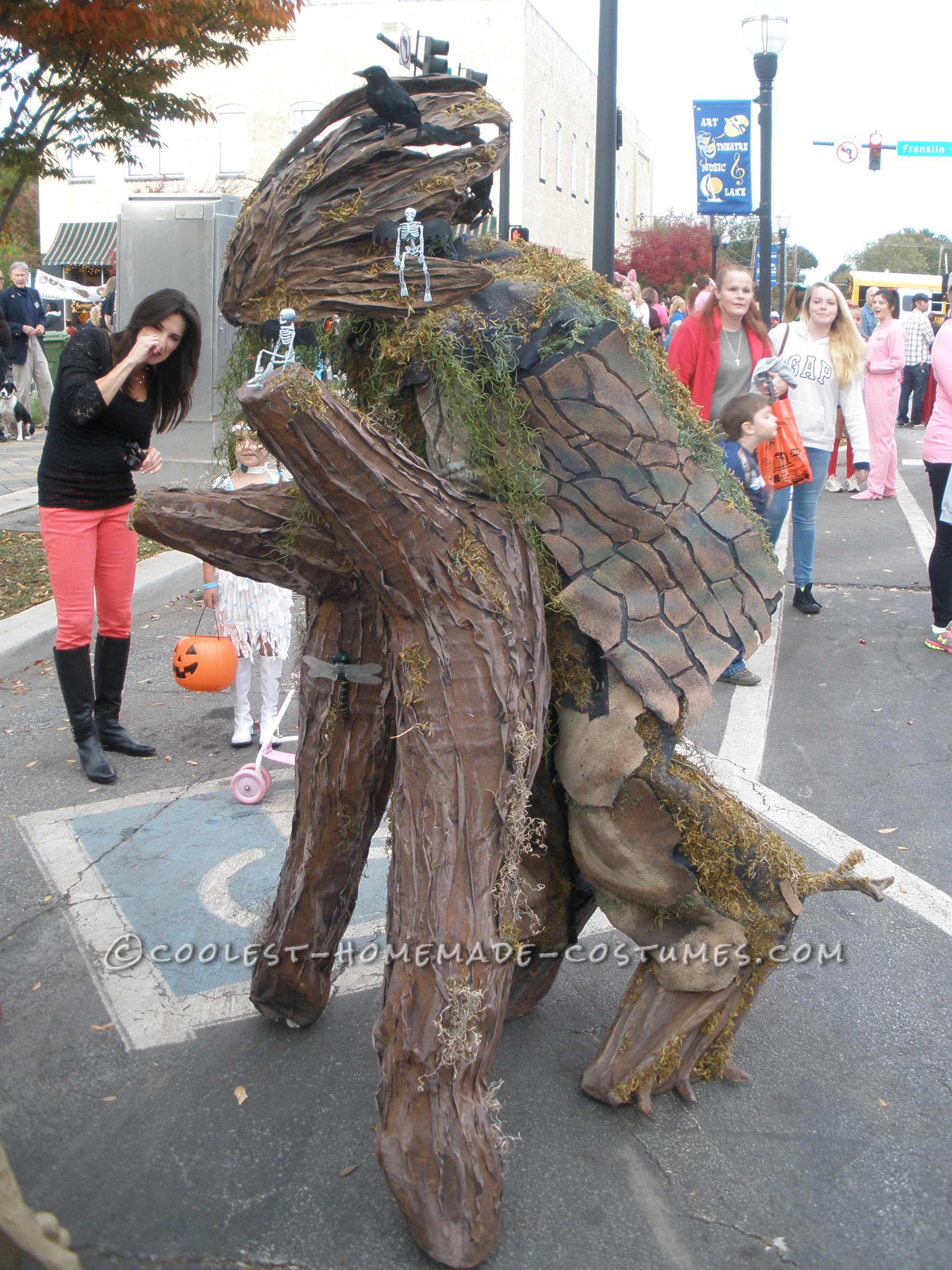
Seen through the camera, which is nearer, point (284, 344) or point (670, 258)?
point (284, 344)

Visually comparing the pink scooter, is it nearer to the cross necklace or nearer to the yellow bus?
the cross necklace

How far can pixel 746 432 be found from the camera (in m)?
4.09

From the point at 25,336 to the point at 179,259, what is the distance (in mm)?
3480

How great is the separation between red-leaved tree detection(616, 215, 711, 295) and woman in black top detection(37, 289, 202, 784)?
2579 centimetres

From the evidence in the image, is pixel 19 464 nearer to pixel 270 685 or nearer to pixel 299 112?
pixel 270 685

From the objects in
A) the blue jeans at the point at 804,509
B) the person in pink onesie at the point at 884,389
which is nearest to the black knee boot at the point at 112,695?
the blue jeans at the point at 804,509

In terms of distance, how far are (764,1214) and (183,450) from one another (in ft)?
28.6

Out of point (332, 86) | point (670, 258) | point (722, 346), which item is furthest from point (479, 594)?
point (670, 258)

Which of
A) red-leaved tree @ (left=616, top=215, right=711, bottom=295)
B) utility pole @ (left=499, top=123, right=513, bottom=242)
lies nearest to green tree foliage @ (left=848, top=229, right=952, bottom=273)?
red-leaved tree @ (left=616, top=215, right=711, bottom=295)

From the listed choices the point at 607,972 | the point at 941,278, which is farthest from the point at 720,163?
the point at 941,278

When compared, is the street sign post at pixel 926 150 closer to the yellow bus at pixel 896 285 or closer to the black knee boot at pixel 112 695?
the yellow bus at pixel 896 285

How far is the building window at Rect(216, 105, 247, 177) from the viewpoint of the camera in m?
A: 25.6

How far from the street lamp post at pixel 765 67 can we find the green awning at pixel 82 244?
2079 cm

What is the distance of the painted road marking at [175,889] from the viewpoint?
3.04m
